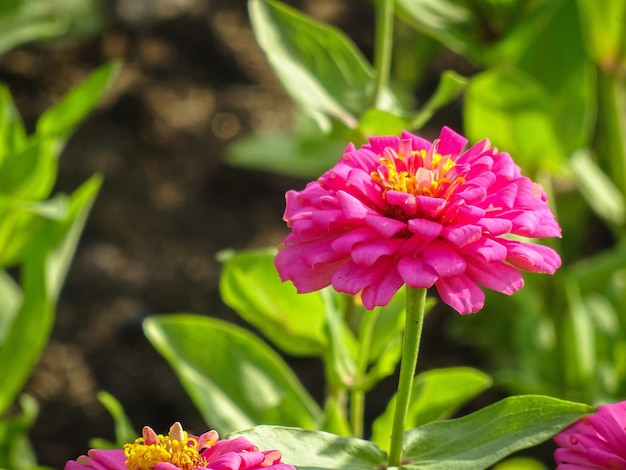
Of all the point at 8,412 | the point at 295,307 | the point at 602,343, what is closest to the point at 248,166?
the point at 8,412

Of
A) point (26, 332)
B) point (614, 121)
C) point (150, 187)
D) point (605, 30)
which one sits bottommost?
point (150, 187)

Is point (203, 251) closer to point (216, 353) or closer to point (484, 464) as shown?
point (216, 353)

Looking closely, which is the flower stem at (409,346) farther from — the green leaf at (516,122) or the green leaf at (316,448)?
the green leaf at (516,122)

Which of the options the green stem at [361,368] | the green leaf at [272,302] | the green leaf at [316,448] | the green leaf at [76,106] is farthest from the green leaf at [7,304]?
the green leaf at [316,448]

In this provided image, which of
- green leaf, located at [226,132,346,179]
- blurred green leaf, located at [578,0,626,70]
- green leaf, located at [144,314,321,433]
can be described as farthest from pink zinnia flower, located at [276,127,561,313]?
green leaf, located at [226,132,346,179]

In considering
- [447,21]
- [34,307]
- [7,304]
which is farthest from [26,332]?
[447,21]

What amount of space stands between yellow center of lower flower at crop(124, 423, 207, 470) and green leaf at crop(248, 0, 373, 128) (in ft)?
1.52

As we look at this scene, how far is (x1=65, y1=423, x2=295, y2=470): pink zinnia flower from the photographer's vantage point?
61 centimetres

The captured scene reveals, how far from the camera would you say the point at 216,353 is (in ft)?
3.35

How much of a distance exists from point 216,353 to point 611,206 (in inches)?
23.6

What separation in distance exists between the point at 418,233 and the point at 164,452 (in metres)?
0.19

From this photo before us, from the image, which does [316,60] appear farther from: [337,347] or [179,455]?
[179,455]

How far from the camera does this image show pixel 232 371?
102 centimetres

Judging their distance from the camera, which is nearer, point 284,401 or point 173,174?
point 284,401
